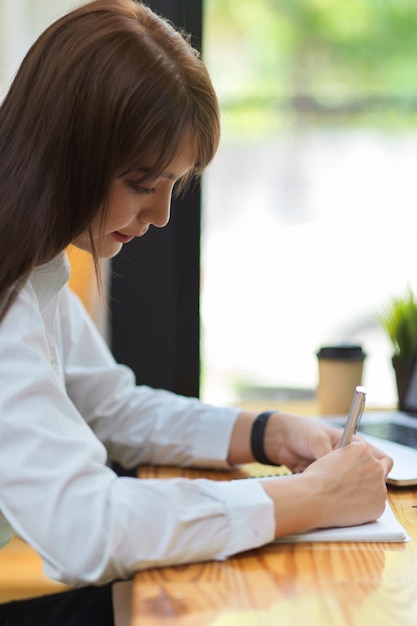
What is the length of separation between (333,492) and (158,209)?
1.24 ft

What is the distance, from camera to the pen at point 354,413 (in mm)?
911

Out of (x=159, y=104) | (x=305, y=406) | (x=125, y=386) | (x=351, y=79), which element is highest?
(x=351, y=79)

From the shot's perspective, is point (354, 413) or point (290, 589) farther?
point (354, 413)

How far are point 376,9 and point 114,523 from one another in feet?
5.20

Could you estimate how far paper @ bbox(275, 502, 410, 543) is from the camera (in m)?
0.84

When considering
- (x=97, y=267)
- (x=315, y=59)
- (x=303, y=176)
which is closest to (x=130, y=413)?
(x=97, y=267)

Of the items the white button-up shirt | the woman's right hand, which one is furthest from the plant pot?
the white button-up shirt

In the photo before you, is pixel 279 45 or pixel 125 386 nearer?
pixel 125 386

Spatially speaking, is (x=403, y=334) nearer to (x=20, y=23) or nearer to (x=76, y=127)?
(x=76, y=127)

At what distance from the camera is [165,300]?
1639mm

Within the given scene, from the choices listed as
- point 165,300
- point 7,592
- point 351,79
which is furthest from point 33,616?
point 351,79

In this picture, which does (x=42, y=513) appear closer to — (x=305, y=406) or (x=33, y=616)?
(x=33, y=616)

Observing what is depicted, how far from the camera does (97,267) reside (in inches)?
38.4

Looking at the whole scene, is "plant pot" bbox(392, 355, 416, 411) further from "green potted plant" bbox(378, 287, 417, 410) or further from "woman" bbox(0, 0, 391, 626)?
"woman" bbox(0, 0, 391, 626)
